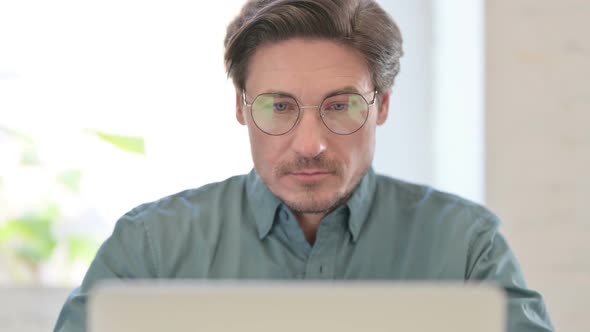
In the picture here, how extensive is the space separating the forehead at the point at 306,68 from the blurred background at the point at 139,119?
3.58 ft

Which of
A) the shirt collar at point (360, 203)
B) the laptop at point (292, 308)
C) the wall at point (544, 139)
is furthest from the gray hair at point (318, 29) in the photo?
the laptop at point (292, 308)

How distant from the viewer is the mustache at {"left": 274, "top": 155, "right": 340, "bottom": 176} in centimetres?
169

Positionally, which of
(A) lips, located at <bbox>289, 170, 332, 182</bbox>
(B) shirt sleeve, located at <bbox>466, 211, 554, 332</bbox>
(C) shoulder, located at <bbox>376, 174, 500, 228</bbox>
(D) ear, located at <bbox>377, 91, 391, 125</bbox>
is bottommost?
(B) shirt sleeve, located at <bbox>466, 211, 554, 332</bbox>

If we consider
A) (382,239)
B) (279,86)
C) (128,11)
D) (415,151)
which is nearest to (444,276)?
(382,239)

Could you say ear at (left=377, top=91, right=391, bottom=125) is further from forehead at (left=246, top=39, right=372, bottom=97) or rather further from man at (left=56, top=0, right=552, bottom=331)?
forehead at (left=246, top=39, right=372, bottom=97)

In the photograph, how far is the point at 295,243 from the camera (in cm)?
183

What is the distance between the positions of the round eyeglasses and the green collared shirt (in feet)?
0.64

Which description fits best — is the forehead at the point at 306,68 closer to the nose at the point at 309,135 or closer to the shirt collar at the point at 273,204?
the nose at the point at 309,135

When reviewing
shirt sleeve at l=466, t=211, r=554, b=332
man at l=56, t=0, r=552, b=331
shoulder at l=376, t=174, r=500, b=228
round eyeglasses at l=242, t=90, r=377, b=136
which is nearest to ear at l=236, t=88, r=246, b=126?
man at l=56, t=0, r=552, b=331

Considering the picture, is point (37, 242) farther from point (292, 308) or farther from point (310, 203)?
point (292, 308)

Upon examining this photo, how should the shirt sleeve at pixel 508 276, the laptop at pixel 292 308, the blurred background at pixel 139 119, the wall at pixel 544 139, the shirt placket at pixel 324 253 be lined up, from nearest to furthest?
the laptop at pixel 292 308 < the shirt sleeve at pixel 508 276 < the shirt placket at pixel 324 253 < the wall at pixel 544 139 < the blurred background at pixel 139 119

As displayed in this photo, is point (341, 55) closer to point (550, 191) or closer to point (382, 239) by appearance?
point (382, 239)

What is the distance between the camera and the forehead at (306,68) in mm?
1696

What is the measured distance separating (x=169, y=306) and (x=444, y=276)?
3.69 ft
